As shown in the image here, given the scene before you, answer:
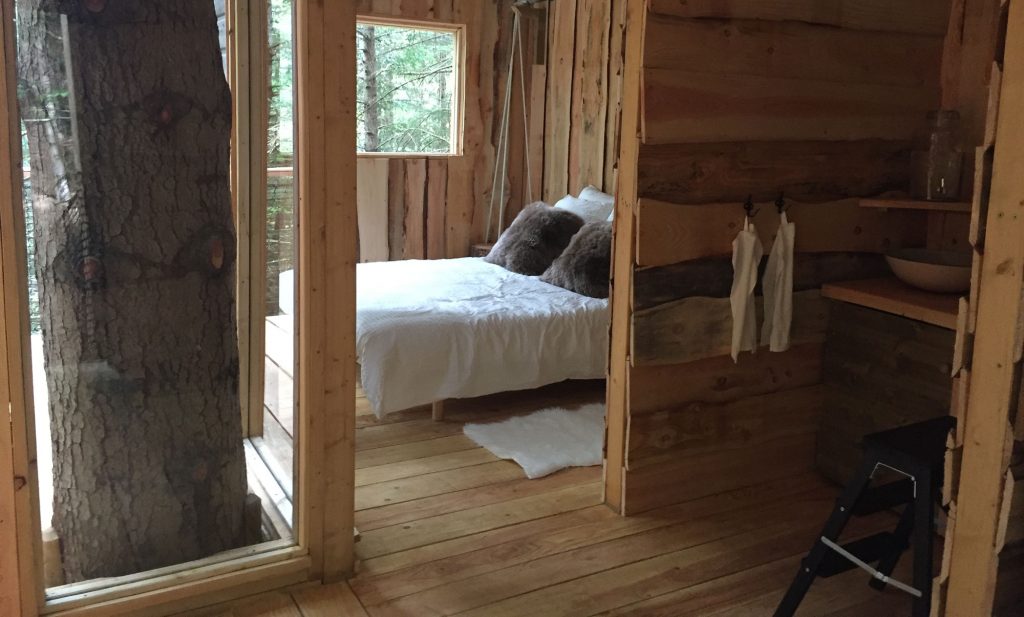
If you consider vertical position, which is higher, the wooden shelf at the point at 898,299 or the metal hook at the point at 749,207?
the metal hook at the point at 749,207

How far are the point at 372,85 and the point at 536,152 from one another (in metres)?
1.27

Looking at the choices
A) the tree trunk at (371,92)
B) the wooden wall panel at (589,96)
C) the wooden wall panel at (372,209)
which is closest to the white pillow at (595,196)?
the wooden wall panel at (589,96)

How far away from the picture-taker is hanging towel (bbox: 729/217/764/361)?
3.00m

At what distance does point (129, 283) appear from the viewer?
7.32ft

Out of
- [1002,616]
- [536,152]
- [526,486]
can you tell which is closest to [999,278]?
[1002,616]

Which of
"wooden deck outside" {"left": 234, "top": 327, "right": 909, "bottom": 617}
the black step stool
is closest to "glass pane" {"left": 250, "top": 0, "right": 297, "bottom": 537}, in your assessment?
"wooden deck outside" {"left": 234, "top": 327, "right": 909, "bottom": 617}

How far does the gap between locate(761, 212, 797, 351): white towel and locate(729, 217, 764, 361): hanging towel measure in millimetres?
65

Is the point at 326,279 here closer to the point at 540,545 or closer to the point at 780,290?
the point at 540,545

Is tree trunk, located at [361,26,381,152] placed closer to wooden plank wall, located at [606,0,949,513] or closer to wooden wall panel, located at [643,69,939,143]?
wooden plank wall, located at [606,0,949,513]

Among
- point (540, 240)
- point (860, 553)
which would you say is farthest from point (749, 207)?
point (540, 240)

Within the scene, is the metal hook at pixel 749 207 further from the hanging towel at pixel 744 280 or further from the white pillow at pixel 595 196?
the white pillow at pixel 595 196

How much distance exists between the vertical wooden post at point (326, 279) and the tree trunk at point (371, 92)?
12.2ft

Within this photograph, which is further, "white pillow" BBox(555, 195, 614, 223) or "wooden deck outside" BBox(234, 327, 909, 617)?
"white pillow" BBox(555, 195, 614, 223)

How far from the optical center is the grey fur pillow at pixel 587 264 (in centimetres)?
446
